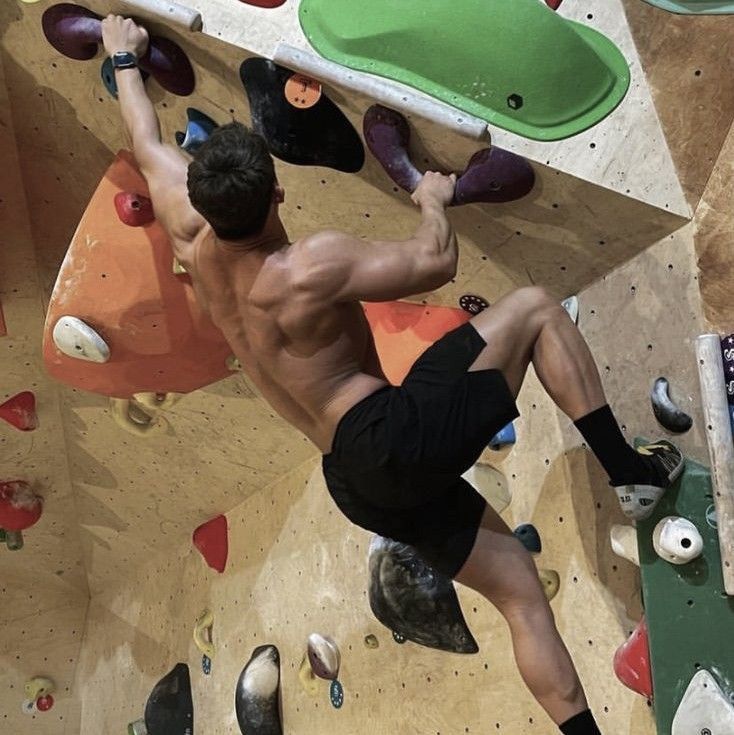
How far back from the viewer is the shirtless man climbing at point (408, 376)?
5.78ft

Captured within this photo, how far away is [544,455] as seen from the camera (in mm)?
2562

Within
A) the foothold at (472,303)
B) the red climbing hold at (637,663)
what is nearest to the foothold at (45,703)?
the foothold at (472,303)

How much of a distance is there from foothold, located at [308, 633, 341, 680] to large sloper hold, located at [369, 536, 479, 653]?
54cm

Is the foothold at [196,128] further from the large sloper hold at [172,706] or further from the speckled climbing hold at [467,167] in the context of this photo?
the large sloper hold at [172,706]

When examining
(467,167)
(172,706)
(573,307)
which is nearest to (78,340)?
(467,167)

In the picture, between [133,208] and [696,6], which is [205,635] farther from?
[696,6]

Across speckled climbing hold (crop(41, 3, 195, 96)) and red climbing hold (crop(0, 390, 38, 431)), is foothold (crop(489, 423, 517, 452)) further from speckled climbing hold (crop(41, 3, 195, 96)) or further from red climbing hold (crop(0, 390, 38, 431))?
red climbing hold (crop(0, 390, 38, 431))

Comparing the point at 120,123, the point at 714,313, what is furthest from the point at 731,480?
the point at 120,123

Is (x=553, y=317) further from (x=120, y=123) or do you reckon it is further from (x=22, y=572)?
(x=22, y=572)

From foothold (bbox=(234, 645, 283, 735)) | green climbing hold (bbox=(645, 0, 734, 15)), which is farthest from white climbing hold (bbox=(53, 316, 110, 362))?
green climbing hold (bbox=(645, 0, 734, 15))

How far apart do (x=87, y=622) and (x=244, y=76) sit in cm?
354

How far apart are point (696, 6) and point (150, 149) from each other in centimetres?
118

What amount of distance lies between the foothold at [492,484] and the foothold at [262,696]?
133 cm

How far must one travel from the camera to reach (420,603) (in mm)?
2740
